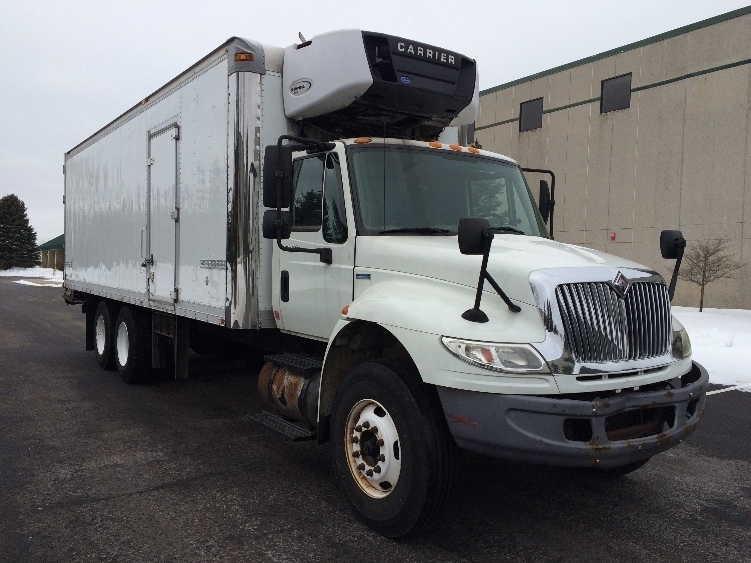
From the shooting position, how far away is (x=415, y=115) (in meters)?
5.28

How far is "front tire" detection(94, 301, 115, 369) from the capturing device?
29.6 feet

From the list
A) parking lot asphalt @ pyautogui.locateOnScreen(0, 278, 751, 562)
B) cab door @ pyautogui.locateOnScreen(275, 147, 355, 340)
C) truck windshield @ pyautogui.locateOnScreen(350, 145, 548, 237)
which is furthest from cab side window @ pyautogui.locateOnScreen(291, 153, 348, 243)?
parking lot asphalt @ pyautogui.locateOnScreen(0, 278, 751, 562)

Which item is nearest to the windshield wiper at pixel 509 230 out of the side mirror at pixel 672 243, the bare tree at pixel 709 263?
the side mirror at pixel 672 243

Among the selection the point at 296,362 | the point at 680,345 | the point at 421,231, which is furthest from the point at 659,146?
the point at 296,362

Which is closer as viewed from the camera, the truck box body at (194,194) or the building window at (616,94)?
the truck box body at (194,194)

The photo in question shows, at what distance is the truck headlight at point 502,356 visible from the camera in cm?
326

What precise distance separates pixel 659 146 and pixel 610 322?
1910cm

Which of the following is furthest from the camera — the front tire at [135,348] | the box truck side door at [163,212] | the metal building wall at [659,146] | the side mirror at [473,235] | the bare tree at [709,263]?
the metal building wall at [659,146]

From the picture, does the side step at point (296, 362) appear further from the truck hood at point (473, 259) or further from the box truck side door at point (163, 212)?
the box truck side door at point (163, 212)

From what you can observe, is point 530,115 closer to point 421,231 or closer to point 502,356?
point 421,231

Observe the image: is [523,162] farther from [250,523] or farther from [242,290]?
[250,523]

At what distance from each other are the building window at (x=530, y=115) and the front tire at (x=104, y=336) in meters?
18.9

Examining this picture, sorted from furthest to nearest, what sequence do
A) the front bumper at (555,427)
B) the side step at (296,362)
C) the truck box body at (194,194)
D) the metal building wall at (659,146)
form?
the metal building wall at (659,146)
the truck box body at (194,194)
the side step at (296,362)
the front bumper at (555,427)

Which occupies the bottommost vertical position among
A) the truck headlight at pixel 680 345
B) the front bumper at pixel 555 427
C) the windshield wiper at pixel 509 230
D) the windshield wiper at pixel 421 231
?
the front bumper at pixel 555 427
